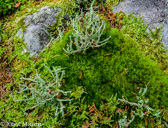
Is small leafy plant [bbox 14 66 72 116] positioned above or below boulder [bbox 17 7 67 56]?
below

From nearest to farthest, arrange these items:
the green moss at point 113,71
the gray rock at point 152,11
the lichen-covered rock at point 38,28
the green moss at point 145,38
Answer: the green moss at point 113,71 < the green moss at point 145,38 < the gray rock at point 152,11 < the lichen-covered rock at point 38,28

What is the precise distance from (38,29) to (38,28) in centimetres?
3

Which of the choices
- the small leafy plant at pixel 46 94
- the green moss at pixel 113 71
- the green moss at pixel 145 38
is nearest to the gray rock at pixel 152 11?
the green moss at pixel 145 38

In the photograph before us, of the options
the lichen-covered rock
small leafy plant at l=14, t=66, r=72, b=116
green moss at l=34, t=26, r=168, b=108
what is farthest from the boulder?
small leafy plant at l=14, t=66, r=72, b=116

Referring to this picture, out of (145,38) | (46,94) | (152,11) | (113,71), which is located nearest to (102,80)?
(113,71)

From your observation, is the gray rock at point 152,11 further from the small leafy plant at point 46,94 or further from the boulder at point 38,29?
the small leafy plant at point 46,94

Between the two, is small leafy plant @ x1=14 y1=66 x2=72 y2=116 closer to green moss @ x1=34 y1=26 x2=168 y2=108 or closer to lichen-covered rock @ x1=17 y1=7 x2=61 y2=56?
green moss @ x1=34 y1=26 x2=168 y2=108

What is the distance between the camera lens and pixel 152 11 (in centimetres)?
297

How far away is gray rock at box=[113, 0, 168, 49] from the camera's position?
286 centimetres

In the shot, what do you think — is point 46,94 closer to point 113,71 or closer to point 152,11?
point 113,71

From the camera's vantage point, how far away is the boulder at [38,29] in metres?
3.07

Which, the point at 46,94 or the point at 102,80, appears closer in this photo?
the point at 46,94

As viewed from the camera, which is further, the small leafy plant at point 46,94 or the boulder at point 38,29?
the boulder at point 38,29

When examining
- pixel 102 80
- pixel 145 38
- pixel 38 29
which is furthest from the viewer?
pixel 38 29
